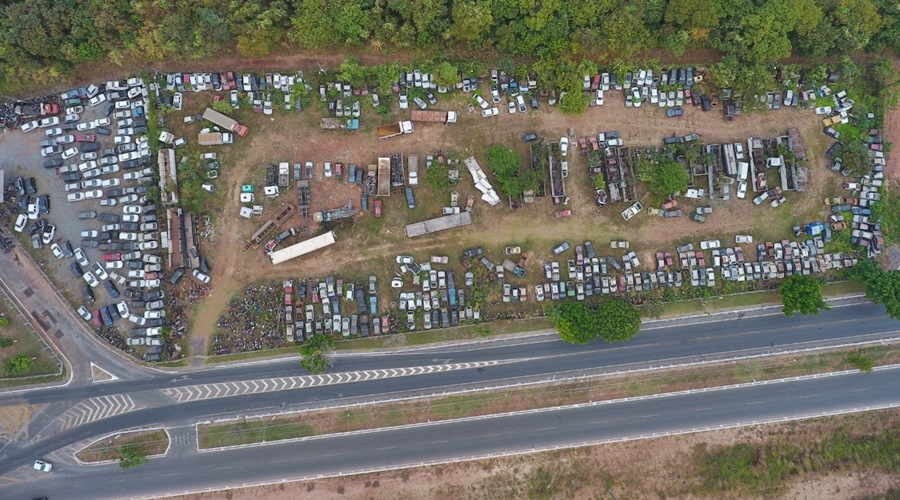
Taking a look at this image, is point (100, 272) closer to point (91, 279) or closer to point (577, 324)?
point (91, 279)

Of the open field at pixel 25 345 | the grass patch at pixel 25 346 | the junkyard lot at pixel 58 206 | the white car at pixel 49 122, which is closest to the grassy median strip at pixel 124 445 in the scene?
the grass patch at pixel 25 346

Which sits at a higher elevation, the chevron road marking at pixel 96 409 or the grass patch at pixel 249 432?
the chevron road marking at pixel 96 409

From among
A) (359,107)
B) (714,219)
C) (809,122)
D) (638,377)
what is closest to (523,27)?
(359,107)

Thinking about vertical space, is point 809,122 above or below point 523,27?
below

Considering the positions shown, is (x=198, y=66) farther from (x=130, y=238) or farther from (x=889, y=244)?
(x=889, y=244)

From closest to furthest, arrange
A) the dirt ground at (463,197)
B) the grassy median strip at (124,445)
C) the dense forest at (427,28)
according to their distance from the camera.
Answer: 1. the dense forest at (427,28)
2. the grassy median strip at (124,445)
3. the dirt ground at (463,197)

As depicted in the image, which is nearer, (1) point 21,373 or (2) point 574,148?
(1) point 21,373

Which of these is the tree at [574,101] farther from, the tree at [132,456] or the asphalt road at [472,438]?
the tree at [132,456]
